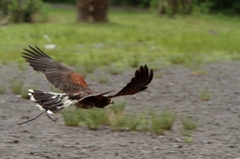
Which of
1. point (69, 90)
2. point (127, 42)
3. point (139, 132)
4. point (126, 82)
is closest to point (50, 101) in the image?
point (69, 90)

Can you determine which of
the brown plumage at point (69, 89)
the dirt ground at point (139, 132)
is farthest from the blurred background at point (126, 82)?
the brown plumage at point (69, 89)

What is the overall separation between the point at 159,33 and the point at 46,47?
4.34 metres

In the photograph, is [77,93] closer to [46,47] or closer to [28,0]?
[46,47]

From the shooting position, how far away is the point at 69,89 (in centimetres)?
607

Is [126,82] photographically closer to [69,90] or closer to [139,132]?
[139,132]

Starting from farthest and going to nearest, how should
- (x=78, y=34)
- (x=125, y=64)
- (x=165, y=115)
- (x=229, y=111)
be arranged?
(x=78, y=34), (x=125, y=64), (x=229, y=111), (x=165, y=115)

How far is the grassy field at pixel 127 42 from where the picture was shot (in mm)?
11211

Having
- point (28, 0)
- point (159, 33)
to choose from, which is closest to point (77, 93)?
point (159, 33)

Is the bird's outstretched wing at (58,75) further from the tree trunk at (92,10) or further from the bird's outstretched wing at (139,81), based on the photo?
the tree trunk at (92,10)

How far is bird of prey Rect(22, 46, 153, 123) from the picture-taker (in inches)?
205

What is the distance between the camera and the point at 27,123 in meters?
6.73

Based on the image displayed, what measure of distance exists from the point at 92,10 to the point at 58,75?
401 inches

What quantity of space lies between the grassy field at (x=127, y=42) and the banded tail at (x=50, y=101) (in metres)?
4.95

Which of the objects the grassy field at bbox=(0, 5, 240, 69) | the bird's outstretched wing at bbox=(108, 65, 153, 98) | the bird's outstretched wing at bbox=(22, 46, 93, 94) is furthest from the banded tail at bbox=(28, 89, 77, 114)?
the grassy field at bbox=(0, 5, 240, 69)
